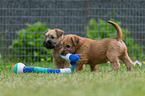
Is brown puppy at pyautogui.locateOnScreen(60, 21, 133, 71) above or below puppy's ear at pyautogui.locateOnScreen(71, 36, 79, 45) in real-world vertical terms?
below

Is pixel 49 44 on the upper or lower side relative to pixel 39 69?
upper

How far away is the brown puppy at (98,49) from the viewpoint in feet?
12.5

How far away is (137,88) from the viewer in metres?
2.23

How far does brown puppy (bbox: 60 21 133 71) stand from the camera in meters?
3.81

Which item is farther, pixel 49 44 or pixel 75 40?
pixel 49 44

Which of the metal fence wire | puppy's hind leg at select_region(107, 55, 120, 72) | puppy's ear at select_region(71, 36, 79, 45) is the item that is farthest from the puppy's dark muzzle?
the metal fence wire

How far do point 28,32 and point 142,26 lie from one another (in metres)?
3.17

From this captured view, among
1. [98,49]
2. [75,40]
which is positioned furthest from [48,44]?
[98,49]

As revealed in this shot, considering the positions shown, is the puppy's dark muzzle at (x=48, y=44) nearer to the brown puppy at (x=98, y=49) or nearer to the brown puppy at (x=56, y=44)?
the brown puppy at (x=56, y=44)

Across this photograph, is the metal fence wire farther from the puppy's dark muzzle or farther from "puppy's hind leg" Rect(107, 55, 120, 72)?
"puppy's hind leg" Rect(107, 55, 120, 72)

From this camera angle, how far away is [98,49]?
Answer: 3979 mm

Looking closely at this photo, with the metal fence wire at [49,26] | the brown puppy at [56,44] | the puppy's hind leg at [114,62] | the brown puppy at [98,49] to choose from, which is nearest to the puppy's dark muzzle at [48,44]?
the brown puppy at [56,44]

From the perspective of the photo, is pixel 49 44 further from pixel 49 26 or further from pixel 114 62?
pixel 49 26

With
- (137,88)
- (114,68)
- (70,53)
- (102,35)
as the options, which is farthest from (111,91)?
(102,35)
